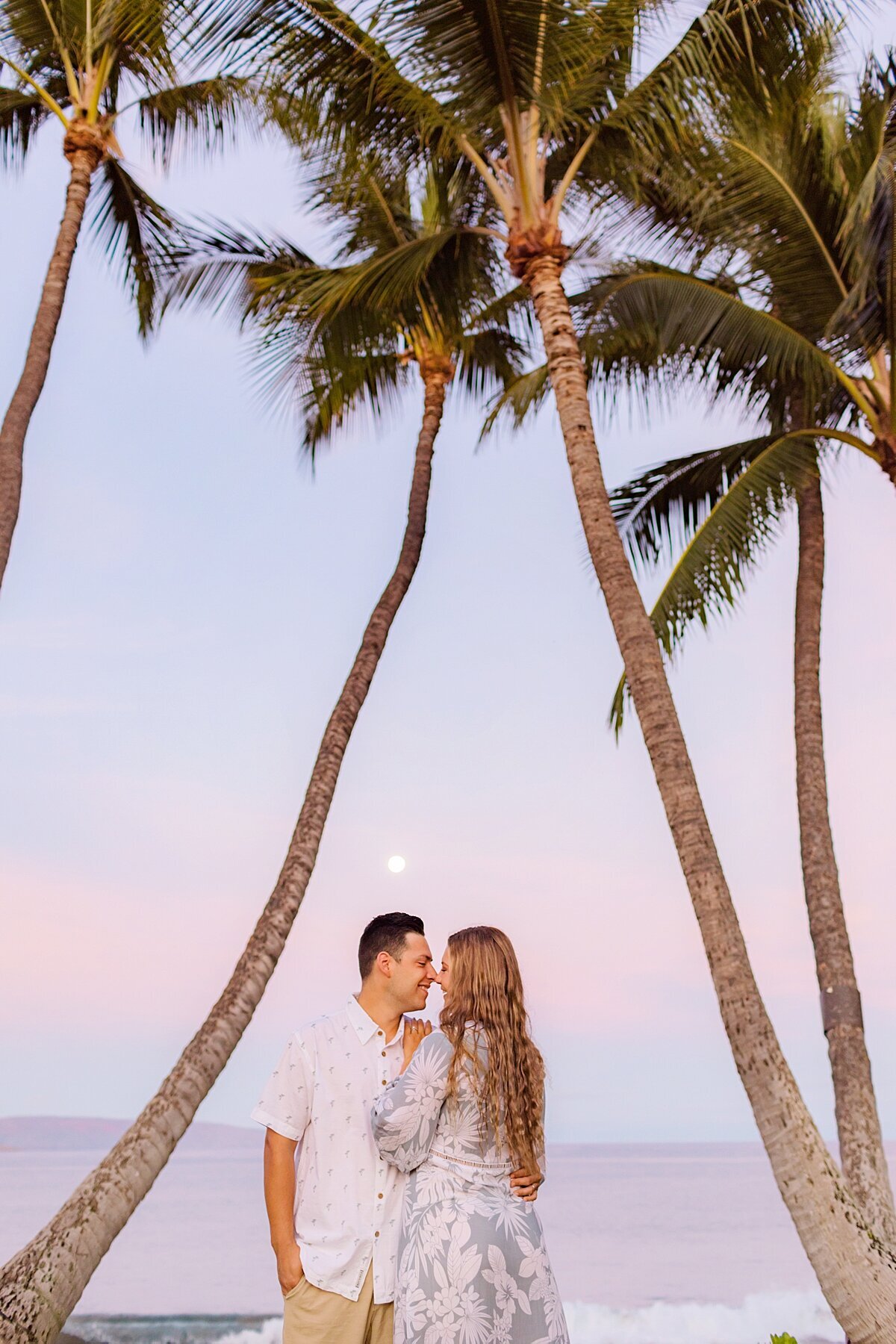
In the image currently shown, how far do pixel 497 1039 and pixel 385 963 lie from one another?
0.46 meters

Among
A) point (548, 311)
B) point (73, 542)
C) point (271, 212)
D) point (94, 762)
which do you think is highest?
point (271, 212)

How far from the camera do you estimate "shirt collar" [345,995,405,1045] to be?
3.47m

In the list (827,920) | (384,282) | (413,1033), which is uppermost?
(384,282)

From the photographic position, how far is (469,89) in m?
8.07

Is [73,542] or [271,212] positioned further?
[73,542]

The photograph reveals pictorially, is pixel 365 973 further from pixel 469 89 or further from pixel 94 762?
pixel 94 762

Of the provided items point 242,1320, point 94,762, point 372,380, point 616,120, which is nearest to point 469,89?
point 616,120

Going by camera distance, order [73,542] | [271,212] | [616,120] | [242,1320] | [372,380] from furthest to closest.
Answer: [242,1320]
[73,542]
[372,380]
[271,212]
[616,120]

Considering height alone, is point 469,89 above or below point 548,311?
above

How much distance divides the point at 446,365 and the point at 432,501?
5.19ft

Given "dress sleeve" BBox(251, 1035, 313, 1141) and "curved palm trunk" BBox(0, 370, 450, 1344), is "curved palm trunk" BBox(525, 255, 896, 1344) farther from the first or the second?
"curved palm trunk" BBox(0, 370, 450, 1344)

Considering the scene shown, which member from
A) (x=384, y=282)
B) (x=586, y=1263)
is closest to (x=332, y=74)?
(x=384, y=282)

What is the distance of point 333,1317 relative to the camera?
3242mm

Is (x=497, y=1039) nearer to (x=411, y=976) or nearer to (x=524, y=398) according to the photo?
(x=411, y=976)
